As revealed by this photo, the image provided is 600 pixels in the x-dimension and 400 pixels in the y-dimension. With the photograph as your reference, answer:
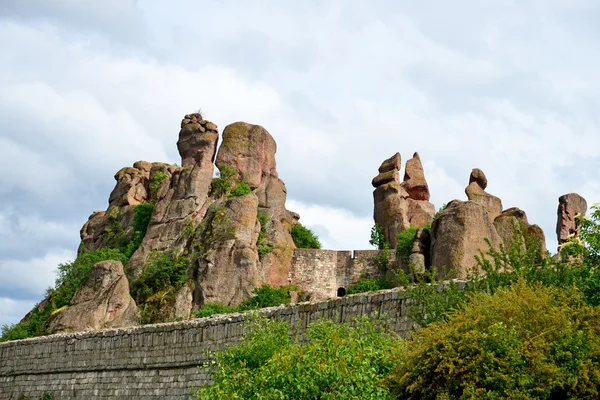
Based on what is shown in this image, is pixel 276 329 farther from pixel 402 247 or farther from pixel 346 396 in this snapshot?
pixel 402 247

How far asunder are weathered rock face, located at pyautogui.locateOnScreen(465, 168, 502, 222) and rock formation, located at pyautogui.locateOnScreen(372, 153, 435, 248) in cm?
254

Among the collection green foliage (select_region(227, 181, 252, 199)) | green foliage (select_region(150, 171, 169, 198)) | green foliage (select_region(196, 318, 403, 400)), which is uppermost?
green foliage (select_region(150, 171, 169, 198))

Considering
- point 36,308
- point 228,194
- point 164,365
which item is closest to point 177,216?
point 228,194

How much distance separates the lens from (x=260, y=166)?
4931cm

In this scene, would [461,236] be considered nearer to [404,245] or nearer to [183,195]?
[404,245]

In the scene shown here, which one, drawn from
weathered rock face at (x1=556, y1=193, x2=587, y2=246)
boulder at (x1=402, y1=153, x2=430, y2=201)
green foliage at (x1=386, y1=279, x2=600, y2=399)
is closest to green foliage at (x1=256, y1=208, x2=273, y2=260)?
boulder at (x1=402, y1=153, x2=430, y2=201)

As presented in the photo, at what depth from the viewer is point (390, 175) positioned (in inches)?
1905

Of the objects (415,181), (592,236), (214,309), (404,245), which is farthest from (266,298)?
(592,236)

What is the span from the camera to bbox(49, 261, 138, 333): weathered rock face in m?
34.5

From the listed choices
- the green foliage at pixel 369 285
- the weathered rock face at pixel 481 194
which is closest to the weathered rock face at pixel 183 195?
the green foliage at pixel 369 285

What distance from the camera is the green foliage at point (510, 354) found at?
11.8 meters

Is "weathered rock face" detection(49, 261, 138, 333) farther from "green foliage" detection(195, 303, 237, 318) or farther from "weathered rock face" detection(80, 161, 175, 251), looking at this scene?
"weathered rock face" detection(80, 161, 175, 251)

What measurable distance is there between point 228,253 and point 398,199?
1029cm

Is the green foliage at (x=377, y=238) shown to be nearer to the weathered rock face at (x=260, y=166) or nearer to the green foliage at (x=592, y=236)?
the weathered rock face at (x=260, y=166)
